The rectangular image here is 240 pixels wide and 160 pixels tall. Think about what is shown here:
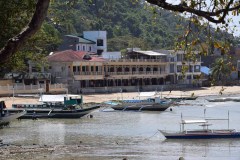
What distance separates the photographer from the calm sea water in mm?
22980

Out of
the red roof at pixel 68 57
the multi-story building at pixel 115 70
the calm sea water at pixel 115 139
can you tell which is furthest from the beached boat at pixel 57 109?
the red roof at pixel 68 57

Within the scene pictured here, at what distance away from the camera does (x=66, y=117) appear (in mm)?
41281

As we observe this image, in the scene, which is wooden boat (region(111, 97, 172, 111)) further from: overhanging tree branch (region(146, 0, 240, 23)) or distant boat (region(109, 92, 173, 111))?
overhanging tree branch (region(146, 0, 240, 23))

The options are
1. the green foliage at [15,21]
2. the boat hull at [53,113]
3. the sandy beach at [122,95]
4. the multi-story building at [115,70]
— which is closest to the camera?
the green foliage at [15,21]

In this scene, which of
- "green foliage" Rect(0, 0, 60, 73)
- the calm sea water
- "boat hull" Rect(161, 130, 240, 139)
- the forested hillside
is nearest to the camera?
"green foliage" Rect(0, 0, 60, 73)

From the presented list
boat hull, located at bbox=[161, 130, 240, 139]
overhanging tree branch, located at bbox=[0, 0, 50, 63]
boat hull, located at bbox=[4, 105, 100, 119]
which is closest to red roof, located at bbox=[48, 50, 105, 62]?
boat hull, located at bbox=[4, 105, 100, 119]

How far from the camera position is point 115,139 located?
1122 inches

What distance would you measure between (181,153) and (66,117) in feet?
63.2

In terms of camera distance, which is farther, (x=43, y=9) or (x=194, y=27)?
(x=194, y=27)

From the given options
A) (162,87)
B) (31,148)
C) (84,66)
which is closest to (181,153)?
(31,148)

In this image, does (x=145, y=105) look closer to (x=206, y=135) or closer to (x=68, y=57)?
(x=206, y=135)

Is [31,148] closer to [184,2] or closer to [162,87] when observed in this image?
[184,2]

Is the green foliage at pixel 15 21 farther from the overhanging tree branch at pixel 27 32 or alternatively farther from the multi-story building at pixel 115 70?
the multi-story building at pixel 115 70

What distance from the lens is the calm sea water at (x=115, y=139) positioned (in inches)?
905
